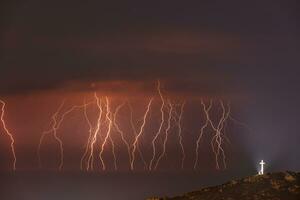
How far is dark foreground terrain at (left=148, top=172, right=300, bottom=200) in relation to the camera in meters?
24.7

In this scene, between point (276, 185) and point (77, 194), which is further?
point (77, 194)

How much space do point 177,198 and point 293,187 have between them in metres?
3.50

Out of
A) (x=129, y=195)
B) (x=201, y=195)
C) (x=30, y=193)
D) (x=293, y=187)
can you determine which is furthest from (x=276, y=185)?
(x=30, y=193)

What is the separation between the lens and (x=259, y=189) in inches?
997

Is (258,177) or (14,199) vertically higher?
(258,177)

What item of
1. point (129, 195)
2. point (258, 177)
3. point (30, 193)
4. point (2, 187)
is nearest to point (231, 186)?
point (258, 177)

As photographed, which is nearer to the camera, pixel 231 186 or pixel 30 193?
Result: pixel 231 186

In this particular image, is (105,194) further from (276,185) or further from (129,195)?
(276,185)

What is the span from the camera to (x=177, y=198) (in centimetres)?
2633

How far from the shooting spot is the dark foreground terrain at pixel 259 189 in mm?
24719

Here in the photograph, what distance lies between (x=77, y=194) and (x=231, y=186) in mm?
92248

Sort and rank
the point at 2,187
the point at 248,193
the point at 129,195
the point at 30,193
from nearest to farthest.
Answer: the point at 248,193 < the point at 129,195 < the point at 30,193 < the point at 2,187

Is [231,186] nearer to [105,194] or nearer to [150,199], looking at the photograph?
[150,199]

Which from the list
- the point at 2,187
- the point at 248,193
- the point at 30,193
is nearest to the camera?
the point at 248,193
